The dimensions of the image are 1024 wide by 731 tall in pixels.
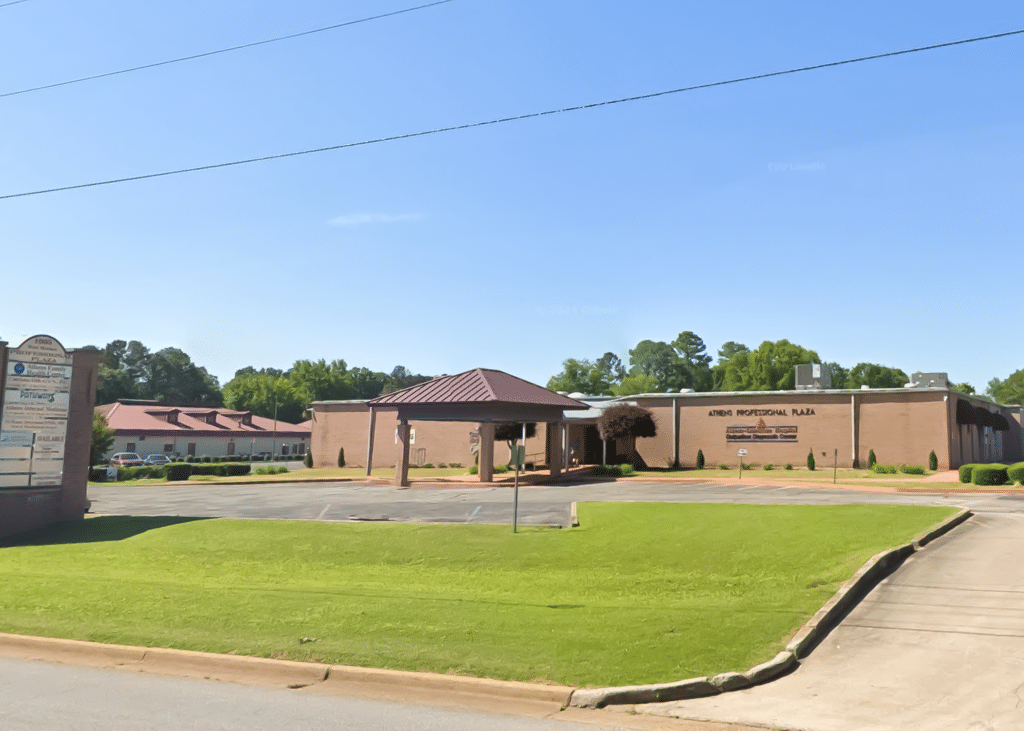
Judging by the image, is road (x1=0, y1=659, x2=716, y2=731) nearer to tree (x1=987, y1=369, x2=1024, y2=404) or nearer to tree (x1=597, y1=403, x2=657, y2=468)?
tree (x1=597, y1=403, x2=657, y2=468)

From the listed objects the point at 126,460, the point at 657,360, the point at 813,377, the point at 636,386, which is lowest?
the point at 126,460

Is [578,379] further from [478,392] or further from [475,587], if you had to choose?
[475,587]

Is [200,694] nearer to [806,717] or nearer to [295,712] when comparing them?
[295,712]

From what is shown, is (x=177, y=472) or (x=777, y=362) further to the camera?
(x=777, y=362)

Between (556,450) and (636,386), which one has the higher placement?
(636,386)

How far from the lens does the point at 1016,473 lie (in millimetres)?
33094

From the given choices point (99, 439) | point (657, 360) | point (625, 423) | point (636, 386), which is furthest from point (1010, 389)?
point (99, 439)

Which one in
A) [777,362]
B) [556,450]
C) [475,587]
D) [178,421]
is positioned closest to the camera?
[475,587]

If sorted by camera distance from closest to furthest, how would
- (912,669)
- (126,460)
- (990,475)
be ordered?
(912,669) → (990,475) → (126,460)

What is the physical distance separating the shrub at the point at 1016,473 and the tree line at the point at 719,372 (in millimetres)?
46666

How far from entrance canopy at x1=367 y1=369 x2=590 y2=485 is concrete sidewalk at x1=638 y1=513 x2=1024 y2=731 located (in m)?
25.8

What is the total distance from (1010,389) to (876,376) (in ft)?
161

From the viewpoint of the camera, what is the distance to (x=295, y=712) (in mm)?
7957

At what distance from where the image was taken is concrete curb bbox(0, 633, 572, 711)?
8.59m
